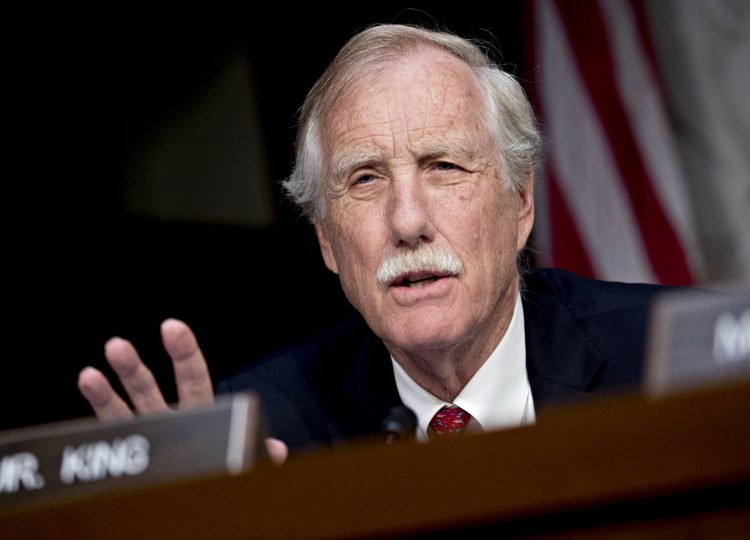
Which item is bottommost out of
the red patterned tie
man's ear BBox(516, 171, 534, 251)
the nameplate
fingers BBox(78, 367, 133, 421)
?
the red patterned tie

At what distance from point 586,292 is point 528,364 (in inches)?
11.5

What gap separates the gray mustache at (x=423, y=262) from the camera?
77.1 inches

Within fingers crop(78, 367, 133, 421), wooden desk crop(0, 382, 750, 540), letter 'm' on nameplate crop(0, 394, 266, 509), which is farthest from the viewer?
fingers crop(78, 367, 133, 421)

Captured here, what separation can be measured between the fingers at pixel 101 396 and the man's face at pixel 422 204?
2.17 feet

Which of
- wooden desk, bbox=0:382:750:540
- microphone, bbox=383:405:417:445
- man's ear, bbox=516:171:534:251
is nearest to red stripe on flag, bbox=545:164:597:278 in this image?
man's ear, bbox=516:171:534:251

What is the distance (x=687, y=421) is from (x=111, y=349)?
83cm

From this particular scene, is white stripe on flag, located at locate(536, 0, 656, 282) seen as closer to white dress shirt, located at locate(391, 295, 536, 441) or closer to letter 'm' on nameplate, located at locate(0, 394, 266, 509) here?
white dress shirt, located at locate(391, 295, 536, 441)

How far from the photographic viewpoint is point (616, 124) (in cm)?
345

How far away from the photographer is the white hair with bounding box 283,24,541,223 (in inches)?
88.1

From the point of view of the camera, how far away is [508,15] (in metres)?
3.77

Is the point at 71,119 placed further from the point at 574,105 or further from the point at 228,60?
the point at 574,105

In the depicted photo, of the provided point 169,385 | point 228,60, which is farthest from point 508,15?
point 169,385

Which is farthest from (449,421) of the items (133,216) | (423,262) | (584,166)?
(133,216)

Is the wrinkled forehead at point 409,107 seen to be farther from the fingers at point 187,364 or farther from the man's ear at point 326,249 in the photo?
the fingers at point 187,364
